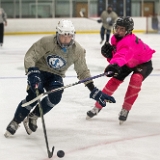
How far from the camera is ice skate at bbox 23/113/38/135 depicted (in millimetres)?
3748

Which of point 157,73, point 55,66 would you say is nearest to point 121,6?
point 157,73

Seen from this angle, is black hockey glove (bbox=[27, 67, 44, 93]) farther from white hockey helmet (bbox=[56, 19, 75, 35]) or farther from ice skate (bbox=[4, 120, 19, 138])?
ice skate (bbox=[4, 120, 19, 138])

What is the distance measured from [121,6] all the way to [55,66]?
1653cm

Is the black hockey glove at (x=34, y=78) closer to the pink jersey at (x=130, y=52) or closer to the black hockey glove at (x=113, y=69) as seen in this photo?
the black hockey glove at (x=113, y=69)

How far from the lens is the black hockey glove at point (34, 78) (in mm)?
3376

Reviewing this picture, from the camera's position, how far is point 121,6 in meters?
19.8

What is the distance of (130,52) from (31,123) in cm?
99

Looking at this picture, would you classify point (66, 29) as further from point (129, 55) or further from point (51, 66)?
point (129, 55)

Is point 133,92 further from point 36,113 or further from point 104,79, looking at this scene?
point 104,79

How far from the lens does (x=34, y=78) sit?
3387 mm

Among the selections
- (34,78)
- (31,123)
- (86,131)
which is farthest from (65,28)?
(86,131)

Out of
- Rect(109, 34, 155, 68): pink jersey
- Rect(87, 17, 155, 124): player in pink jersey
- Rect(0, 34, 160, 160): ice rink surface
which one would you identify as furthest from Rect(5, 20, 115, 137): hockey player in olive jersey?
Rect(87, 17, 155, 124): player in pink jersey

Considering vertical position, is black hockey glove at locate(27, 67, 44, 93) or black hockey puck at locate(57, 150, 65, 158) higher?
black hockey glove at locate(27, 67, 44, 93)

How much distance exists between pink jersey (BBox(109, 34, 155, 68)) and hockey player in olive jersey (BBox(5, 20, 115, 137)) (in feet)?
1.36
